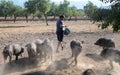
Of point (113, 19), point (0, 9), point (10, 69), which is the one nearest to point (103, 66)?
point (113, 19)

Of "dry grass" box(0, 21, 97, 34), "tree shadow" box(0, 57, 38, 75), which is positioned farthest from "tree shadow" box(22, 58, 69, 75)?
"dry grass" box(0, 21, 97, 34)

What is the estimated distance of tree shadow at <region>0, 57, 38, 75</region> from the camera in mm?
15022

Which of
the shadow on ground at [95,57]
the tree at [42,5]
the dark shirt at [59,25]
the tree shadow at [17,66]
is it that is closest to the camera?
the tree shadow at [17,66]

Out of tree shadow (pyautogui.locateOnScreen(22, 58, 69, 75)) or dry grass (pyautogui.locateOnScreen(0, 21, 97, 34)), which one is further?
dry grass (pyautogui.locateOnScreen(0, 21, 97, 34))

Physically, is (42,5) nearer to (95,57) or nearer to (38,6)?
(38,6)

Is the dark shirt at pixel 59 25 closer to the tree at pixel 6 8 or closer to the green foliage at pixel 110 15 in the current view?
the green foliage at pixel 110 15

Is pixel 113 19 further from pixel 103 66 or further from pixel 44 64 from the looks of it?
pixel 44 64

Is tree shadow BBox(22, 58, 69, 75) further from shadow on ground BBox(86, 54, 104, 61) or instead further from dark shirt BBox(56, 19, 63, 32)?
dark shirt BBox(56, 19, 63, 32)

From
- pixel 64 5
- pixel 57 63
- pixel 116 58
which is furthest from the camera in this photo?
pixel 64 5

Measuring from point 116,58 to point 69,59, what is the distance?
3135mm

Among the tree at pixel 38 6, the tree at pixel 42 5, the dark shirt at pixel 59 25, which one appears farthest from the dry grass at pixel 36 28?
the dark shirt at pixel 59 25

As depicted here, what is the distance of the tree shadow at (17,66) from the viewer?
1502 centimetres

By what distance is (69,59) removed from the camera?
669 inches

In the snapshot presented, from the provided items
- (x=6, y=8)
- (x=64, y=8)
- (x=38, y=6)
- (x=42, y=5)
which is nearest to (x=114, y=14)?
(x=42, y=5)
